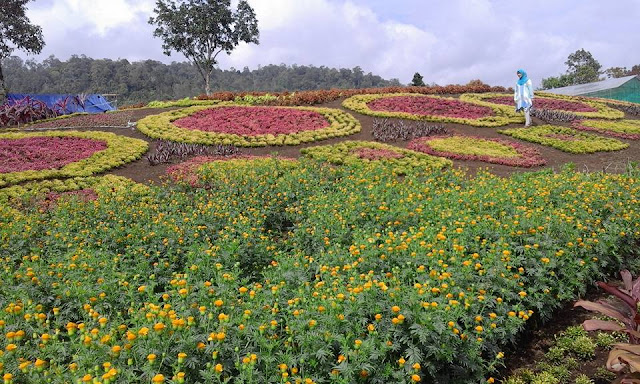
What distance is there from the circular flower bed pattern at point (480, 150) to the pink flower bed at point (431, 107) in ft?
12.3

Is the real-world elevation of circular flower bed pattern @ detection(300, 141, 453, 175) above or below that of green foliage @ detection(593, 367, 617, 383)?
above

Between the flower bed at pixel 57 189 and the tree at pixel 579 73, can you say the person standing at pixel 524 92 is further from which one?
the tree at pixel 579 73

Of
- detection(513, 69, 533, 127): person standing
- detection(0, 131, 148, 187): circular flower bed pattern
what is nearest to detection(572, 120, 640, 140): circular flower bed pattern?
detection(513, 69, 533, 127): person standing

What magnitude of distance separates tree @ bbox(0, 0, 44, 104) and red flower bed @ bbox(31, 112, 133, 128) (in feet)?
40.5

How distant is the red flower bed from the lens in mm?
14469

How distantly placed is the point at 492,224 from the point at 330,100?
14399mm

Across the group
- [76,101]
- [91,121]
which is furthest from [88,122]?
[76,101]

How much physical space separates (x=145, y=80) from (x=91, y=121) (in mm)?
38544

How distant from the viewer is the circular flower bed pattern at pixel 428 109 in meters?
Result: 15.6

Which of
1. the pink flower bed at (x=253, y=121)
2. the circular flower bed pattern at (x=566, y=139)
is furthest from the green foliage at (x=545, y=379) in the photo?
the pink flower bed at (x=253, y=121)

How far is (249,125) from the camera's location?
13.8 m

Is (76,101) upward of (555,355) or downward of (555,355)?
upward

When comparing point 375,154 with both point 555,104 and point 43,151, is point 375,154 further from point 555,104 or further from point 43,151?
point 555,104

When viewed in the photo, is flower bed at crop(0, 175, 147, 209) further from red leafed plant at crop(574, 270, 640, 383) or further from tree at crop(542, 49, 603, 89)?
tree at crop(542, 49, 603, 89)
